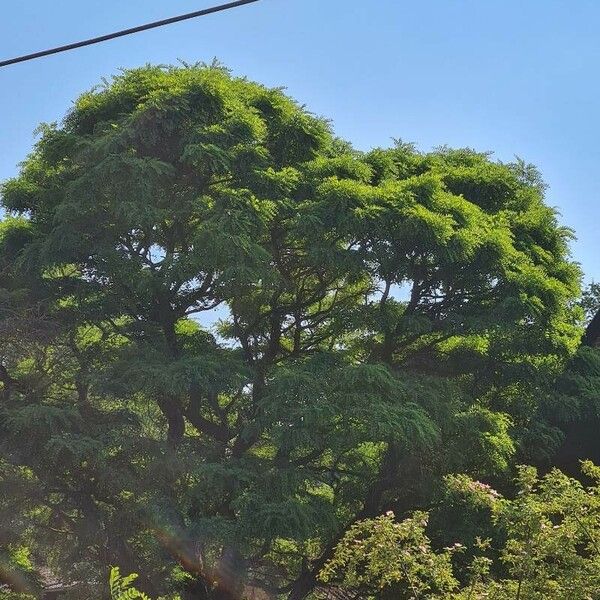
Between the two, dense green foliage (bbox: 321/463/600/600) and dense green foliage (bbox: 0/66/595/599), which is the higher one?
dense green foliage (bbox: 0/66/595/599)

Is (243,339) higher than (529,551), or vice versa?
(243,339)

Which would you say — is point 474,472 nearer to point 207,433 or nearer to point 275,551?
point 275,551

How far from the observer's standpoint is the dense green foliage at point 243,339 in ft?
34.8

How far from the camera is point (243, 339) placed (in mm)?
13125

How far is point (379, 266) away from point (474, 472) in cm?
341

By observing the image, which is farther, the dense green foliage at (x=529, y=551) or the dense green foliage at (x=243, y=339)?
the dense green foliage at (x=243, y=339)

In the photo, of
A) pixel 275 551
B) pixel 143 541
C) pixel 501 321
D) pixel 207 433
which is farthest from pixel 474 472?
pixel 143 541

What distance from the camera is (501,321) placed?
11.4 m

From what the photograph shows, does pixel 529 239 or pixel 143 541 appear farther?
pixel 529 239

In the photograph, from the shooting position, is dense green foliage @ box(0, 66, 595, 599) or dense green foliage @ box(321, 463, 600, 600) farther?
dense green foliage @ box(0, 66, 595, 599)

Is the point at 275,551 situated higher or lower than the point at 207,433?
lower

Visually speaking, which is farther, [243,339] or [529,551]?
[243,339]

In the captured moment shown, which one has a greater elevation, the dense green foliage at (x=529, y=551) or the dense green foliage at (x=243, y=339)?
the dense green foliage at (x=243, y=339)

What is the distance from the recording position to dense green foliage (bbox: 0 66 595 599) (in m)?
10.6
